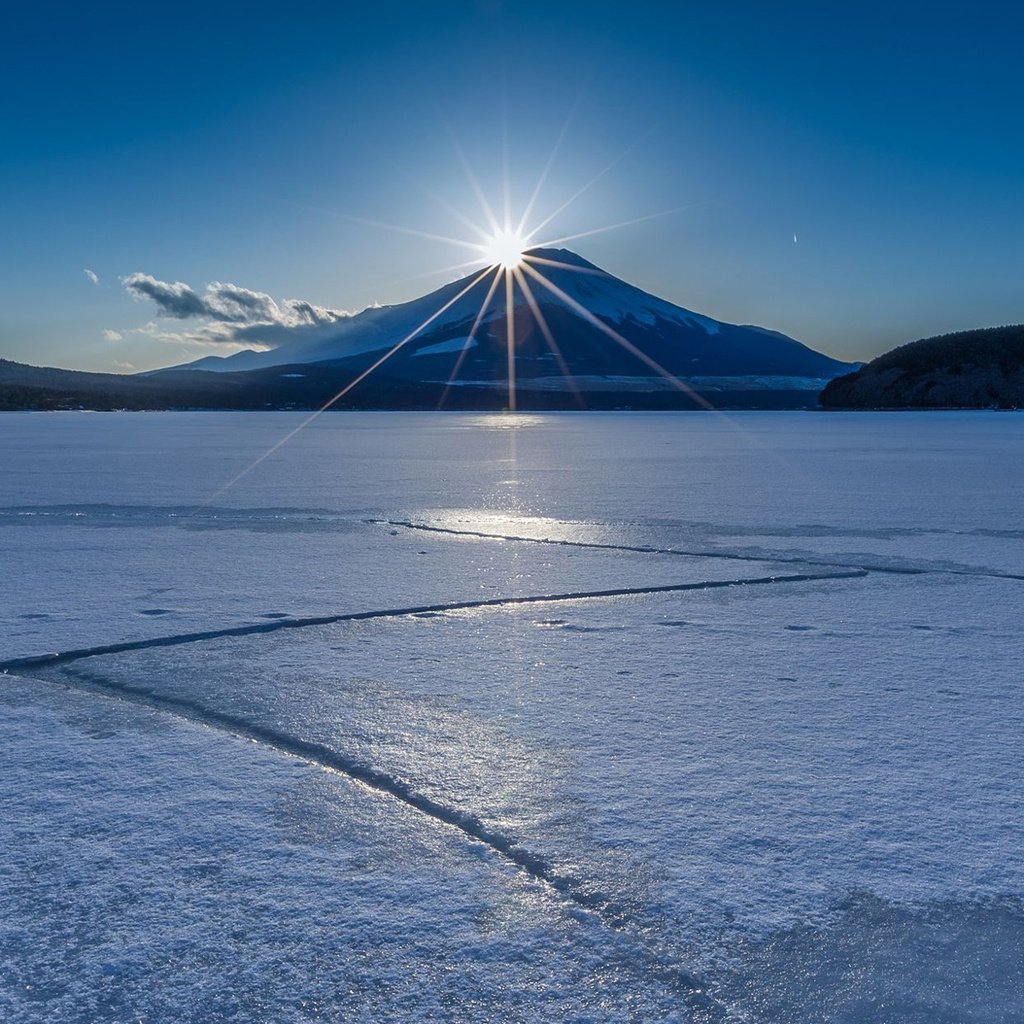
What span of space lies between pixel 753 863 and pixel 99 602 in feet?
9.77

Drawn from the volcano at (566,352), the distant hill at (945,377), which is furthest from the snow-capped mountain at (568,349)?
the distant hill at (945,377)

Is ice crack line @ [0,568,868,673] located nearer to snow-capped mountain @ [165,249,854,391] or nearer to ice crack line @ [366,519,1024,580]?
ice crack line @ [366,519,1024,580]

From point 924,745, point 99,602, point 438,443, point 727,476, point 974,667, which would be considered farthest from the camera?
point 438,443

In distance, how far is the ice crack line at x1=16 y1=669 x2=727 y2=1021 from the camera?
138 cm

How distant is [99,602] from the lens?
3.83m

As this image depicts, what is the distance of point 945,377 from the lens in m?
54.0

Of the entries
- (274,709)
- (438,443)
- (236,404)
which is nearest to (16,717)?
(274,709)

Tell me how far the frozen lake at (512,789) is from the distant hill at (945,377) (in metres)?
51.8

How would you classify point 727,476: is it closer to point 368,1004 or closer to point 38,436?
point 368,1004

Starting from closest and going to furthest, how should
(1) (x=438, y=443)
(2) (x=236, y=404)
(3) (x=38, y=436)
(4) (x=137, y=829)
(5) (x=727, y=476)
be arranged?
(4) (x=137, y=829), (5) (x=727, y=476), (1) (x=438, y=443), (3) (x=38, y=436), (2) (x=236, y=404)

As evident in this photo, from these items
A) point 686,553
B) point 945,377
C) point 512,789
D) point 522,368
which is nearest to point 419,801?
point 512,789

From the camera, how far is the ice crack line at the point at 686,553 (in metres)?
4.56

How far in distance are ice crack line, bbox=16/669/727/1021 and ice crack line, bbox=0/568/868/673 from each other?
0.53ft

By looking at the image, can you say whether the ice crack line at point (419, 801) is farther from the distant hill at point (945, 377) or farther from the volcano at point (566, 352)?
the volcano at point (566, 352)
